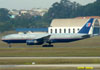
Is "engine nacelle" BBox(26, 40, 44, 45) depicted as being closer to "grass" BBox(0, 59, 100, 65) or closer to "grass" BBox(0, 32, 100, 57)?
"grass" BBox(0, 32, 100, 57)

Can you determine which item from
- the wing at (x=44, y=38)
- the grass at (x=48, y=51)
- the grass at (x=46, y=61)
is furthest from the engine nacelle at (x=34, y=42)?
the grass at (x=46, y=61)

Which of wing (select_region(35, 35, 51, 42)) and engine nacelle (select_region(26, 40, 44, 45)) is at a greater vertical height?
wing (select_region(35, 35, 51, 42))

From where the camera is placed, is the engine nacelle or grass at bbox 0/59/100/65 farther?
the engine nacelle

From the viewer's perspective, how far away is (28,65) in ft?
161

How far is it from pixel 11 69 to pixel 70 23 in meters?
115

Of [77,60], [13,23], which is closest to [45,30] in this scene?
[13,23]

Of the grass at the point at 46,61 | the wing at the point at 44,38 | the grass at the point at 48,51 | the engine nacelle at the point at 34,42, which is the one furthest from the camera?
the wing at the point at 44,38

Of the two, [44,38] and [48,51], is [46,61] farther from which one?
[44,38]

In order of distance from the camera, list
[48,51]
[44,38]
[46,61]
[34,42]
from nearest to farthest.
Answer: [46,61]
[48,51]
[34,42]
[44,38]

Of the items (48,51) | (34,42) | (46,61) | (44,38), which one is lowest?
(34,42)

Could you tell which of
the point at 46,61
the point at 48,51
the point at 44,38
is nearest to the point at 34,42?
the point at 44,38

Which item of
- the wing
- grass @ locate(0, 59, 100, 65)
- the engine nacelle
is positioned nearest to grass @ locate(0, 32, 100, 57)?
the engine nacelle

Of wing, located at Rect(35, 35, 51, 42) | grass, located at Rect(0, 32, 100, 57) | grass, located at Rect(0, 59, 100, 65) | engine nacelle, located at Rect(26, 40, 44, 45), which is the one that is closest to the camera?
grass, located at Rect(0, 59, 100, 65)

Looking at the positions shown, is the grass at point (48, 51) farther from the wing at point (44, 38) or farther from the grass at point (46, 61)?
the wing at point (44, 38)
